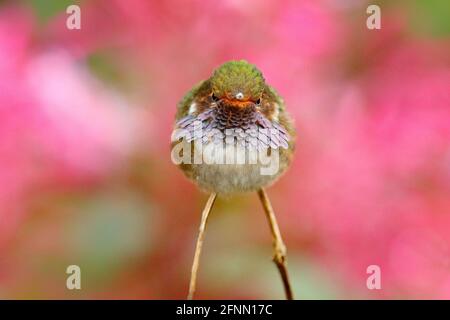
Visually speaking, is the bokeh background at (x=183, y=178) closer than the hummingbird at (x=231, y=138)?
No

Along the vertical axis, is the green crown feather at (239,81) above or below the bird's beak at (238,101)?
above

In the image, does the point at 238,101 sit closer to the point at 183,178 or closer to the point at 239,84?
the point at 239,84

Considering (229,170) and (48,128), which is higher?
(48,128)

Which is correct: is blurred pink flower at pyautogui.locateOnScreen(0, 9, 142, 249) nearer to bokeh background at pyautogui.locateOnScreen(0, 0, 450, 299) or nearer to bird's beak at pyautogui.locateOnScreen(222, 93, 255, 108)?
bokeh background at pyautogui.locateOnScreen(0, 0, 450, 299)

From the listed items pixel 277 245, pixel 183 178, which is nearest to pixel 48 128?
pixel 183 178

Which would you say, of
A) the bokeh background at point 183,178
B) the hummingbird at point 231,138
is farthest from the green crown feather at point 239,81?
the bokeh background at point 183,178

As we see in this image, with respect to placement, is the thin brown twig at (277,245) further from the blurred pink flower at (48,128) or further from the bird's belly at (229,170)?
the blurred pink flower at (48,128)

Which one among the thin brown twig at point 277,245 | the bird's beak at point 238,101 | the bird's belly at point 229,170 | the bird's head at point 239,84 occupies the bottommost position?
the thin brown twig at point 277,245
